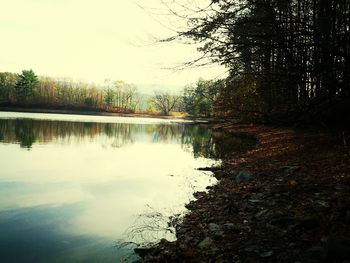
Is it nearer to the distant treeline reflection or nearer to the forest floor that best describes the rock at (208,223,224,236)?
the forest floor

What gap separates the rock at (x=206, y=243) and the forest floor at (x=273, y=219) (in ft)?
0.07

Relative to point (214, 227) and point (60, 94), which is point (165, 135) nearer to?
point (214, 227)

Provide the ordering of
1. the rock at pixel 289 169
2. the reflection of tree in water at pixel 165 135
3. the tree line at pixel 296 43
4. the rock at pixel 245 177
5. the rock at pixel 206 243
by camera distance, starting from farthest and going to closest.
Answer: the reflection of tree in water at pixel 165 135 → the rock at pixel 245 177 → the rock at pixel 289 169 → the rock at pixel 206 243 → the tree line at pixel 296 43

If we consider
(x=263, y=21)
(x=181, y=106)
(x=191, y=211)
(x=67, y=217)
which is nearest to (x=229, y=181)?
(x=191, y=211)

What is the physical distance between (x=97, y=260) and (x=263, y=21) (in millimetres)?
6177

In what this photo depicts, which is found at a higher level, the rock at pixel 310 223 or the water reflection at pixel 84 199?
the rock at pixel 310 223

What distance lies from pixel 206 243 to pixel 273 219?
5.01 feet

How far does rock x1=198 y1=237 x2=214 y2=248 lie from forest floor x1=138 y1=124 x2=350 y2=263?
0.07 feet

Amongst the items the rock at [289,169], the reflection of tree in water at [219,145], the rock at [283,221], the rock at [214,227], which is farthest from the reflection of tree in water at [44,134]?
the rock at [283,221]

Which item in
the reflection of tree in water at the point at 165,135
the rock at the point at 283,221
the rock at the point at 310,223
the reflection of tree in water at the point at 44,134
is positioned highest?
the rock at the point at 310,223

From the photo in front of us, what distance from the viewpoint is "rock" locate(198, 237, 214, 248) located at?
7.90 m

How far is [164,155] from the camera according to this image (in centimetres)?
3000

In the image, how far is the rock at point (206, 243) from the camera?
7896mm

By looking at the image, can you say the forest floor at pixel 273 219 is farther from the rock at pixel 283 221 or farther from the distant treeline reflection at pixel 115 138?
the distant treeline reflection at pixel 115 138
